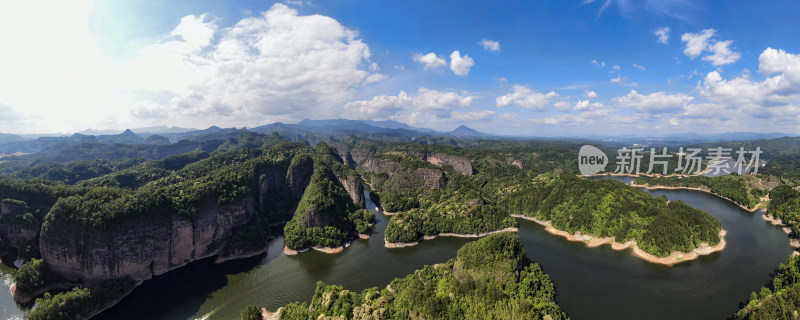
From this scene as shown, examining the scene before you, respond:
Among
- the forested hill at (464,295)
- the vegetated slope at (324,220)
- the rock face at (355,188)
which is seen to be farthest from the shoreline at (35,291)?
the rock face at (355,188)

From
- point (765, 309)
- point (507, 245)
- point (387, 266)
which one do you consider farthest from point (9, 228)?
point (765, 309)

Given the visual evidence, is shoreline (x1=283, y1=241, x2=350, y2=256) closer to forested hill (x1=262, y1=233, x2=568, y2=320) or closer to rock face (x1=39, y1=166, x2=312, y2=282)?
rock face (x1=39, y1=166, x2=312, y2=282)

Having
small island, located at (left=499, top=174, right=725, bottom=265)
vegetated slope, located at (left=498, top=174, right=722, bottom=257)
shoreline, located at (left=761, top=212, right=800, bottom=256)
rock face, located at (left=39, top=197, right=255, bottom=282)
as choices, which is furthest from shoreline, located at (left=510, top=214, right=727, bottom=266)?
rock face, located at (left=39, top=197, right=255, bottom=282)

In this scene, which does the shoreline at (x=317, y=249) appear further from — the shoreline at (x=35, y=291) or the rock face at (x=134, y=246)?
the shoreline at (x=35, y=291)

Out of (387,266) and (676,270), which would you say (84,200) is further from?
(676,270)

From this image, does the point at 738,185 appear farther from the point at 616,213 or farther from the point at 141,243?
the point at 141,243
